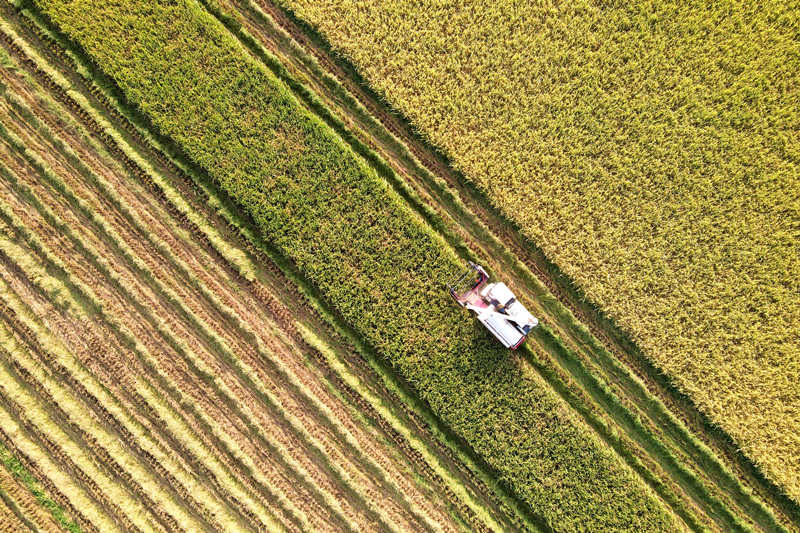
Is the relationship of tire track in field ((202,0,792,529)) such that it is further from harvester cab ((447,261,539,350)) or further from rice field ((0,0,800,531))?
harvester cab ((447,261,539,350))

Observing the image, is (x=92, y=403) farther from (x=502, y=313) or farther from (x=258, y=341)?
(x=502, y=313)

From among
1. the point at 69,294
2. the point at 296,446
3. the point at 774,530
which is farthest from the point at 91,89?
the point at 774,530

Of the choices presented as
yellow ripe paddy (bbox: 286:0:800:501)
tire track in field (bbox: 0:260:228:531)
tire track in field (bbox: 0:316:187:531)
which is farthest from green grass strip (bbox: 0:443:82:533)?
yellow ripe paddy (bbox: 286:0:800:501)

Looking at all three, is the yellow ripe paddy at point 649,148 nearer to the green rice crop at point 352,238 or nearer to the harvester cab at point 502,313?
the harvester cab at point 502,313

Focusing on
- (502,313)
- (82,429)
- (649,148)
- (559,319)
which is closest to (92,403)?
(82,429)

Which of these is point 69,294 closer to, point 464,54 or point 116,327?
A: point 116,327

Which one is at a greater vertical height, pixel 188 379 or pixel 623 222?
pixel 623 222
